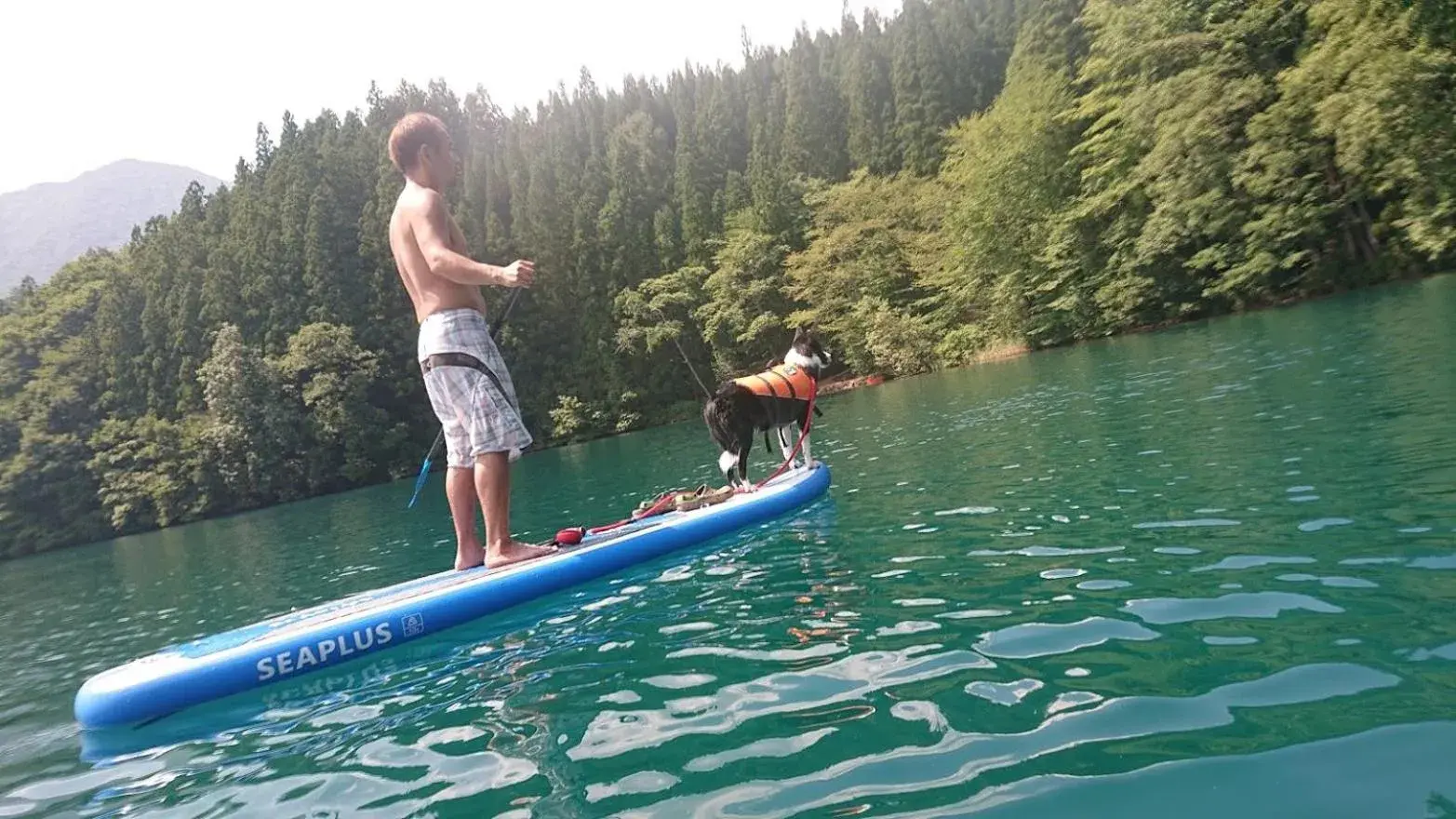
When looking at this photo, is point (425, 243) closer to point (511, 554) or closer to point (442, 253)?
point (442, 253)

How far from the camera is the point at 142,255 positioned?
56.1 m

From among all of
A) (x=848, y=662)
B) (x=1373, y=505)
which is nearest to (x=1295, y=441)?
(x=1373, y=505)

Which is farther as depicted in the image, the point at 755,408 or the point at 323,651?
the point at 755,408

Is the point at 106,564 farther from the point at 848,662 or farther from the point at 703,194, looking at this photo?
the point at 703,194

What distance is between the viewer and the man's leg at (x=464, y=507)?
5.55 meters

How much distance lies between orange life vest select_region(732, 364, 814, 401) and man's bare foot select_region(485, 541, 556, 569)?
9.17 feet

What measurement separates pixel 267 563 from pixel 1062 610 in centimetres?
1411

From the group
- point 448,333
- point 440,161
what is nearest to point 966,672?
point 448,333

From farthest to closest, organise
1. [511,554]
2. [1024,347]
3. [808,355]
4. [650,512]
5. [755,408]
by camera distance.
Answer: [1024,347]
[808,355]
[755,408]
[650,512]
[511,554]

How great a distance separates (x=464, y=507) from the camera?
5.59 metres

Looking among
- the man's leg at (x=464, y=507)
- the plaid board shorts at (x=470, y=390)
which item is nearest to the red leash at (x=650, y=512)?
the man's leg at (x=464, y=507)

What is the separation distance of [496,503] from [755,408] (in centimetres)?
338

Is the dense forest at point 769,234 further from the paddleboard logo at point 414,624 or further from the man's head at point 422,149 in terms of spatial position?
the paddleboard logo at point 414,624

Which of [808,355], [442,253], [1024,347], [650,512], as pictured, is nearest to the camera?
[442,253]
